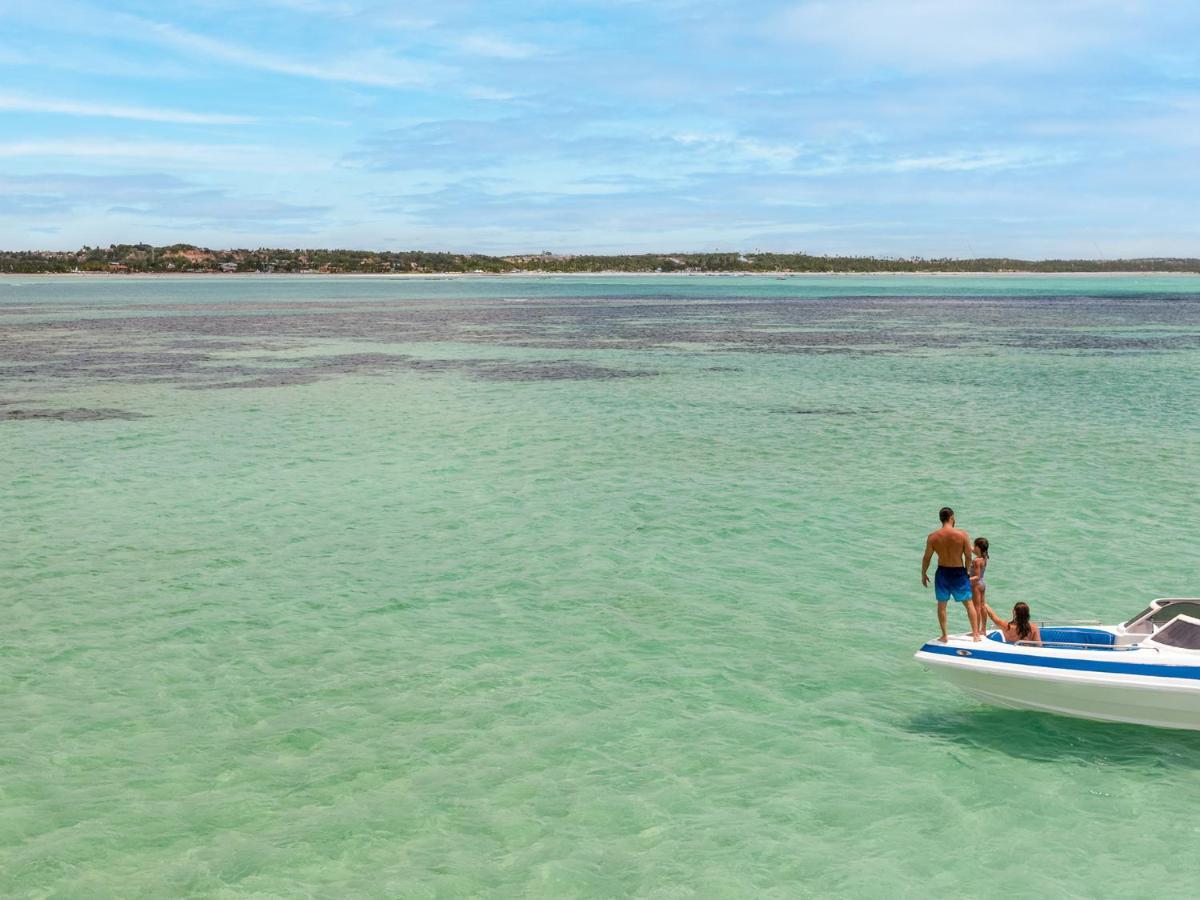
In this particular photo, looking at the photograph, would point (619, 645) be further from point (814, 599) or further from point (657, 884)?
→ point (657, 884)

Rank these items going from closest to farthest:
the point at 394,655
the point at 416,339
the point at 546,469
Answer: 1. the point at 394,655
2. the point at 546,469
3. the point at 416,339

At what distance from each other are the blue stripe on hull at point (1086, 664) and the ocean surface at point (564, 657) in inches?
39.1

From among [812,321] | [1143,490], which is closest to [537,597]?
[1143,490]

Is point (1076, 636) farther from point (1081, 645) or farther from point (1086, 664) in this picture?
point (1086, 664)

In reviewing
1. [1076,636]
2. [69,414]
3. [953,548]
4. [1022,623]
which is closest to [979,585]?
[953,548]

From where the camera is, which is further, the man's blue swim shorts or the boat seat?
the man's blue swim shorts

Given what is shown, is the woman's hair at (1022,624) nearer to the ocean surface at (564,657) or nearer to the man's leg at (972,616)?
the man's leg at (972,616)

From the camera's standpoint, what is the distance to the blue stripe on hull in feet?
39.6

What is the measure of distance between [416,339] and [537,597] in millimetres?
67587

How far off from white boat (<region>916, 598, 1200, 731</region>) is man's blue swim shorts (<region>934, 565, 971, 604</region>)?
0.95m

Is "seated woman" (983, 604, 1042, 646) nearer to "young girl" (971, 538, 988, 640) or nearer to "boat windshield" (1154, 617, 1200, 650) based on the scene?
"young girl" (971, 538, 988, 640)

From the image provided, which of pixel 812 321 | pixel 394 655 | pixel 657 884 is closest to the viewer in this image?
pixel 657 884

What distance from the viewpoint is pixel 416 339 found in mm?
83688

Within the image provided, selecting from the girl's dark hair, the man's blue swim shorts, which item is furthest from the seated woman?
the man's blue swim shorts
